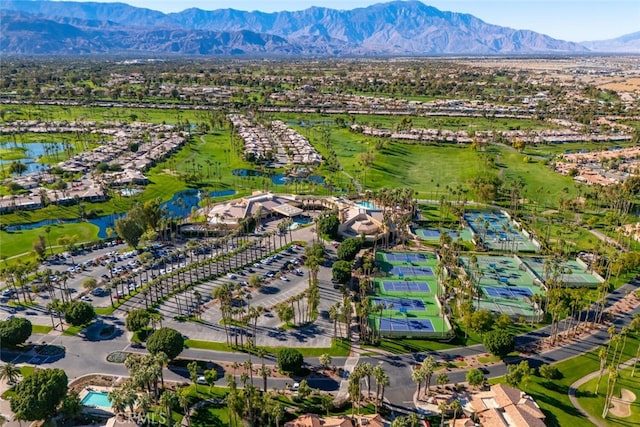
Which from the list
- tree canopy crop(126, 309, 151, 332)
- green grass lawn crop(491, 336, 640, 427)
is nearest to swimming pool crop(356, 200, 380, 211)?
green grass lawn crop(491, 336, 640, 427)

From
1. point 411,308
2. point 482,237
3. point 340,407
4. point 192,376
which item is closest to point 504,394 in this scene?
point 340,407

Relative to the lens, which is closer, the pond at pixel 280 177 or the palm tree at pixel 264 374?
the palm tree at pixel 264 374

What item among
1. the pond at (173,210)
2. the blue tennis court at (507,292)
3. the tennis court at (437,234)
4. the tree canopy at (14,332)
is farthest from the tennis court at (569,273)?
the tree canopy at (14,332)

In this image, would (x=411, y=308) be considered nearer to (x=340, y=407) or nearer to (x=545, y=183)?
(x=340, y=407)

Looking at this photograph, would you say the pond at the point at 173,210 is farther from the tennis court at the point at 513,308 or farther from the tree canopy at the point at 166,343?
the tennis court at the point at 513,308

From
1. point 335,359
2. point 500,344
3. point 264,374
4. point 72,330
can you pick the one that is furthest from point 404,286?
point 72,330

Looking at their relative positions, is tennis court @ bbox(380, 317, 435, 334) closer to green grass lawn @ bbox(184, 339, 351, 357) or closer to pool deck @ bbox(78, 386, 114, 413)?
green grass lawn @ bbox(184, 339, 351, 357)
